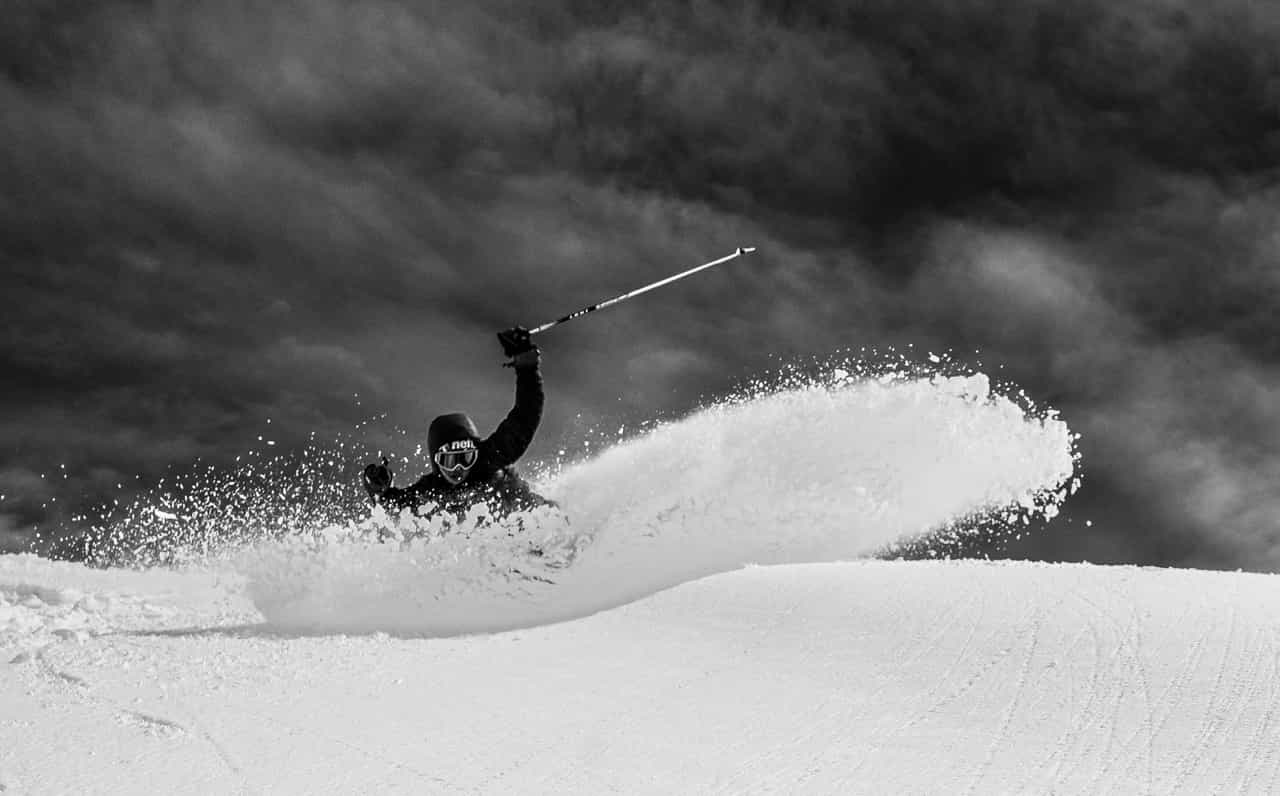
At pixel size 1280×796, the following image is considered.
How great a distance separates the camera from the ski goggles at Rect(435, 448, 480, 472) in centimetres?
1017

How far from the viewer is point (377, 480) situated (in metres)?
10.7

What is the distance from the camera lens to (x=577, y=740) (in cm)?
481

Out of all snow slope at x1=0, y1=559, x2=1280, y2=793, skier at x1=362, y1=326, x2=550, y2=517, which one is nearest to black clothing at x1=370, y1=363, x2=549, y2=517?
skier at x1=362, y1=326, x2=550, y2=517

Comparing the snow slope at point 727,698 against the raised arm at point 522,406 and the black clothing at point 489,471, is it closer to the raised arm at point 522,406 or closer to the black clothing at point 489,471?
the black clothing at point 489,471

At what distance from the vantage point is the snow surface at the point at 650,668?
441 cm

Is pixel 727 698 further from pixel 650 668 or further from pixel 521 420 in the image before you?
pixel 521 420

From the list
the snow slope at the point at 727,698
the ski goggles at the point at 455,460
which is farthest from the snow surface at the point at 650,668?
the ski goggles at the point at 455,460

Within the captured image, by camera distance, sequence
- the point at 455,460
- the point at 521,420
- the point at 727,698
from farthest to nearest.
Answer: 1. the point at 521,420
2. the point at 455,460
3. the point at 727,698

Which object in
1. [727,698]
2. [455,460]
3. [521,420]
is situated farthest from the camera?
[521,420]

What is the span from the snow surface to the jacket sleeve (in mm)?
983

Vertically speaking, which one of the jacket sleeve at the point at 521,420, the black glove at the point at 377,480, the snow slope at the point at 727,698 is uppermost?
the jacket sleeve at the point at 521,420

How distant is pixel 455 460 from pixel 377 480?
1.06 m

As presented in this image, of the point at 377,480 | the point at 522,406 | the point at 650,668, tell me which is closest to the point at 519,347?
the point at 522,406

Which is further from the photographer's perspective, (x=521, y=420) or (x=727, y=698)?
(x=521, y=420)
